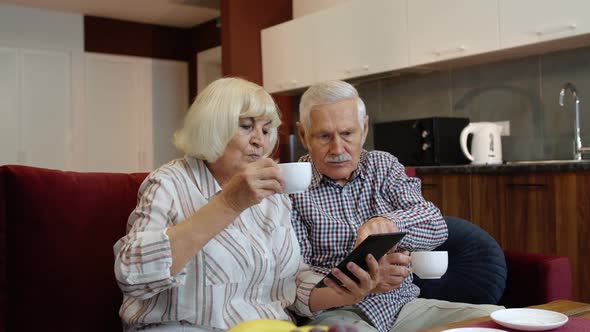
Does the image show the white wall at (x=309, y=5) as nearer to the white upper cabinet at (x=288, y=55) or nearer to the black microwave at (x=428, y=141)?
the white upper cabinet at (x=288, y=55)

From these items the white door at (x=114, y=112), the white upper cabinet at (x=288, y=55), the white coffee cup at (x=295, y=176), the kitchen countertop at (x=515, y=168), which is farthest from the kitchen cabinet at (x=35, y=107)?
the white coffee cup at (x=295, y=176)

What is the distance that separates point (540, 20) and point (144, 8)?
4672mm

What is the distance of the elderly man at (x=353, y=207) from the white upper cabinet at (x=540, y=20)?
1.86 m

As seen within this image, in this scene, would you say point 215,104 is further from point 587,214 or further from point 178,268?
point 587,214

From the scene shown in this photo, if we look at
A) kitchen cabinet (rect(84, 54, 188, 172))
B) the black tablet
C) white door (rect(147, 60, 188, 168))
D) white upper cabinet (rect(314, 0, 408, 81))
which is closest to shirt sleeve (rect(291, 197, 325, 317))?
the black tablet

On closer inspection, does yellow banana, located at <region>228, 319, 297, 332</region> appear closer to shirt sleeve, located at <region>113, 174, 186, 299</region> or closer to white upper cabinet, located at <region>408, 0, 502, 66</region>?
shirt sleeve, located at <region>113, 174, 186, 299</region>

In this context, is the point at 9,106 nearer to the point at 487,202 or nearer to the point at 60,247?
the point at 487,202

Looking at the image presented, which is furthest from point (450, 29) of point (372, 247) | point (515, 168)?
point (372, 247)

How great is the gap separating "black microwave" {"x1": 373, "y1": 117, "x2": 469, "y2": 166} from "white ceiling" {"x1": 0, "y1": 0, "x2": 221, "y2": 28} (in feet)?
10.9

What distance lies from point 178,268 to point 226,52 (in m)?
4.62

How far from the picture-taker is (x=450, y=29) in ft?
13.0

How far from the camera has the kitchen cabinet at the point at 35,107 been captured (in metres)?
6.69

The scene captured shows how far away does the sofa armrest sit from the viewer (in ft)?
6.23

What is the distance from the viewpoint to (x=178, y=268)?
1.38 metres
